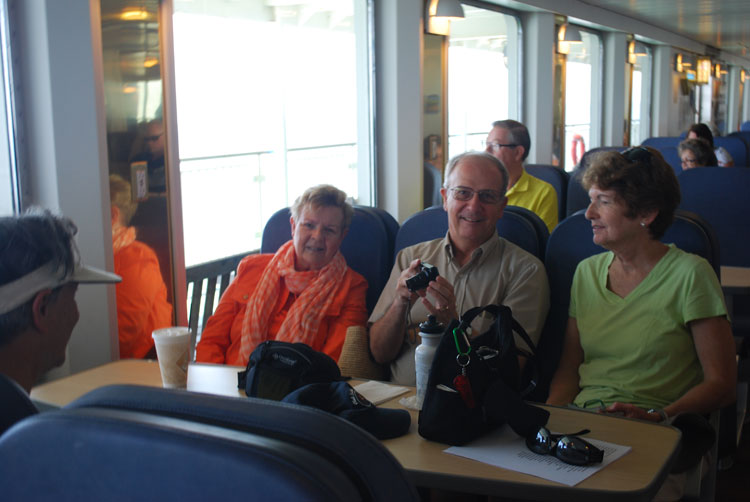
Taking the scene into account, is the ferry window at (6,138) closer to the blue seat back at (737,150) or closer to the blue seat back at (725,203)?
the blue seat back at (725,203)

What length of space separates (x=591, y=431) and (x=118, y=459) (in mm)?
1149

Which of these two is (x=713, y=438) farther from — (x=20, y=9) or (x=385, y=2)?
(x=385, y=2)

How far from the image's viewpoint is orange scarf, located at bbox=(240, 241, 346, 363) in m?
2.45

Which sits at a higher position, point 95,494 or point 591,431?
point 95,494

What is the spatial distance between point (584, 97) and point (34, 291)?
863 centimetres

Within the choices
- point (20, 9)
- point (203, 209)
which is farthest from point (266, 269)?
point (203, 209)

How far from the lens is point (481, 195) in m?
2.36

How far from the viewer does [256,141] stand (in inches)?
281

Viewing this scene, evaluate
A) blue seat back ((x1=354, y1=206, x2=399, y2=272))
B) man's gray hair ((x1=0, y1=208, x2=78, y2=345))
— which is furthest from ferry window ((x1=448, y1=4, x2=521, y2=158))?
man's gray hair ((x1=0, y1=208, x2=78, y2=345))

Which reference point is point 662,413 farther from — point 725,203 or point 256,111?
point 256,111

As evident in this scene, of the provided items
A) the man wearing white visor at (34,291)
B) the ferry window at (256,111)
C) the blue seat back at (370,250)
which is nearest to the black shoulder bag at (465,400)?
the man wearing white visor at (34,291)

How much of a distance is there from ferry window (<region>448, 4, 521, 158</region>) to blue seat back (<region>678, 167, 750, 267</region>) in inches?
125

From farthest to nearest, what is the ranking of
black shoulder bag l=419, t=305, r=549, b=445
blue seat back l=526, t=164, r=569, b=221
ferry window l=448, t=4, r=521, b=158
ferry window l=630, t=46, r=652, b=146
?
ferry window l=630, t=46, r=652, b=146, ferry window l=448, t=4, r=521, b=158, blue seat back l=526, t=164, r=569, b=221, black shoulder bag l=419, t=305, r=549, b=445

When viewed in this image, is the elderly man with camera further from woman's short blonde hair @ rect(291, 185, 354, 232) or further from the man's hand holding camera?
woman's short blonde hair @ rect(291, 185, 354, 232)
